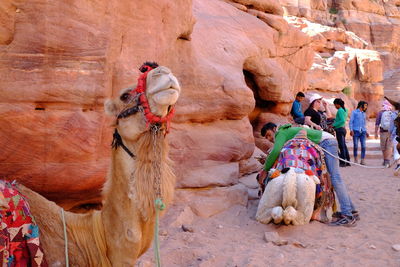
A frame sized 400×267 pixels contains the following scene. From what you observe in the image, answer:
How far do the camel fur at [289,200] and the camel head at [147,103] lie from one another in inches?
148

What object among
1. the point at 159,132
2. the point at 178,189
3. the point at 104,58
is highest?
the point at 104,58

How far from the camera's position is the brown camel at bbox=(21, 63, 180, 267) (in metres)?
2.59

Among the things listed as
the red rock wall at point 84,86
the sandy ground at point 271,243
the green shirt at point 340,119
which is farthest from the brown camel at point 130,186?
the green shirt at point 340,119

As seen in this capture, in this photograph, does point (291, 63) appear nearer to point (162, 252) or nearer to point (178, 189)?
point (178, 189)

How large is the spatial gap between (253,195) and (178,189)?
65.9 inches

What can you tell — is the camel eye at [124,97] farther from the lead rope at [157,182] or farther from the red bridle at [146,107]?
the lead rope at [157,182]

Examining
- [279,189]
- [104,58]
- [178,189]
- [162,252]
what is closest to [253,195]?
[279,189]

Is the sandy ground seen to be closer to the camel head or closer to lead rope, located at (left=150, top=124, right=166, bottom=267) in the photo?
lead rope, located at (left=150, top=124, right=166, bottom=267)

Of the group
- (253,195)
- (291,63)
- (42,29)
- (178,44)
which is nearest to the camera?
(42,29)

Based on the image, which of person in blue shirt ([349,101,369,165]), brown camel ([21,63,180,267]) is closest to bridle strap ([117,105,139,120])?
brown camel ([21,63,180,267])

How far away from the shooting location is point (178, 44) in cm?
606

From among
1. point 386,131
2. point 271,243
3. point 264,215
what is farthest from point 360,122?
point 271,243

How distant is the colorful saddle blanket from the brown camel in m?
0.19

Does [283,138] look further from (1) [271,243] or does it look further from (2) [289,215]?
(1) [271,243]
